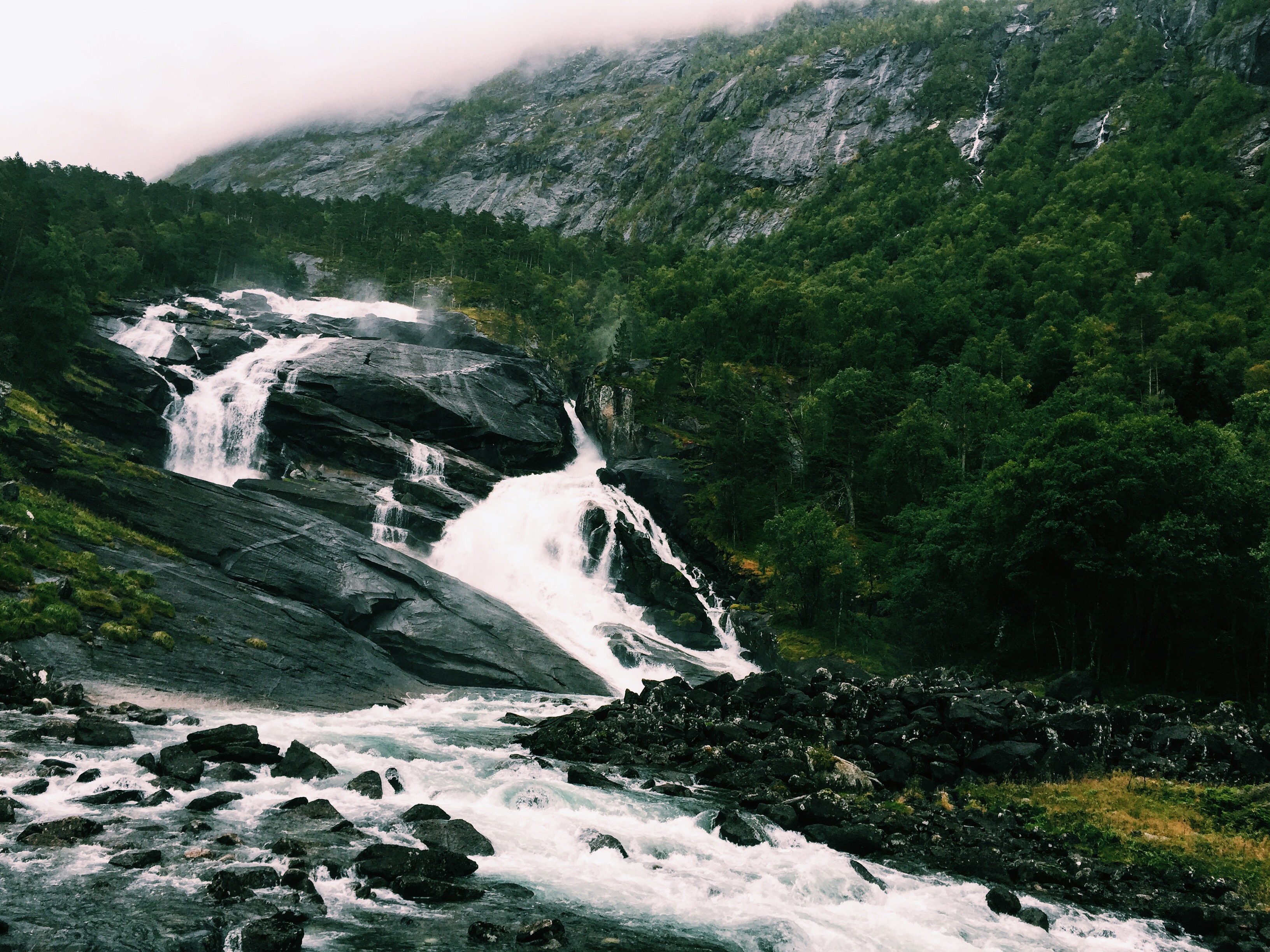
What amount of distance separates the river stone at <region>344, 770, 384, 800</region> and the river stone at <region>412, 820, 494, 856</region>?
2.54 meters

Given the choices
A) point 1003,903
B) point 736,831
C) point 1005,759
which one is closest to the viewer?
point 1003,903

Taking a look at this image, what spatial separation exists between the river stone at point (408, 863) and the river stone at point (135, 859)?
9.82 feet

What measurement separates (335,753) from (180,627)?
1394 centimetres

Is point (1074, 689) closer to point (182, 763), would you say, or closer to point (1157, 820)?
point (1157, 820)

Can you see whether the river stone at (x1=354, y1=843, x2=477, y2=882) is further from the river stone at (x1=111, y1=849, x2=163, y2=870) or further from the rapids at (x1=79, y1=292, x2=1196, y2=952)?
the river stone at (x1=111, y1=849, x2=163, y2=870)

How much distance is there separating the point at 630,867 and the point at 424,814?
14.7 ft

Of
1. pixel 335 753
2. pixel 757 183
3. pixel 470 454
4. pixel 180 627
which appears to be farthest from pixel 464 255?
pixel 335 753

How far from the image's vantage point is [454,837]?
47.8 feet

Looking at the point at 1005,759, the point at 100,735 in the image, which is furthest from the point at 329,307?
the point at 1005,759

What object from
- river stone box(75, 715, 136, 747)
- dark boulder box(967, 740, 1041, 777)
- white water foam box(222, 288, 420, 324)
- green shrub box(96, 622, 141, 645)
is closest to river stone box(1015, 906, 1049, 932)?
dark boulder box(967, 740, 1041, 777)

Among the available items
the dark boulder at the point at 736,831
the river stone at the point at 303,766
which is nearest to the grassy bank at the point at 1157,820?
the dark boulder at the point at 736,831

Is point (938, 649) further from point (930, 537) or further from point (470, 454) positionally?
point (470, 454)

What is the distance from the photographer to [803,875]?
14703 mm

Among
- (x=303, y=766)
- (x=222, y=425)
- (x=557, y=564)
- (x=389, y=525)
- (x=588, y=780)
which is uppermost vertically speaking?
(x=222, y=425)
